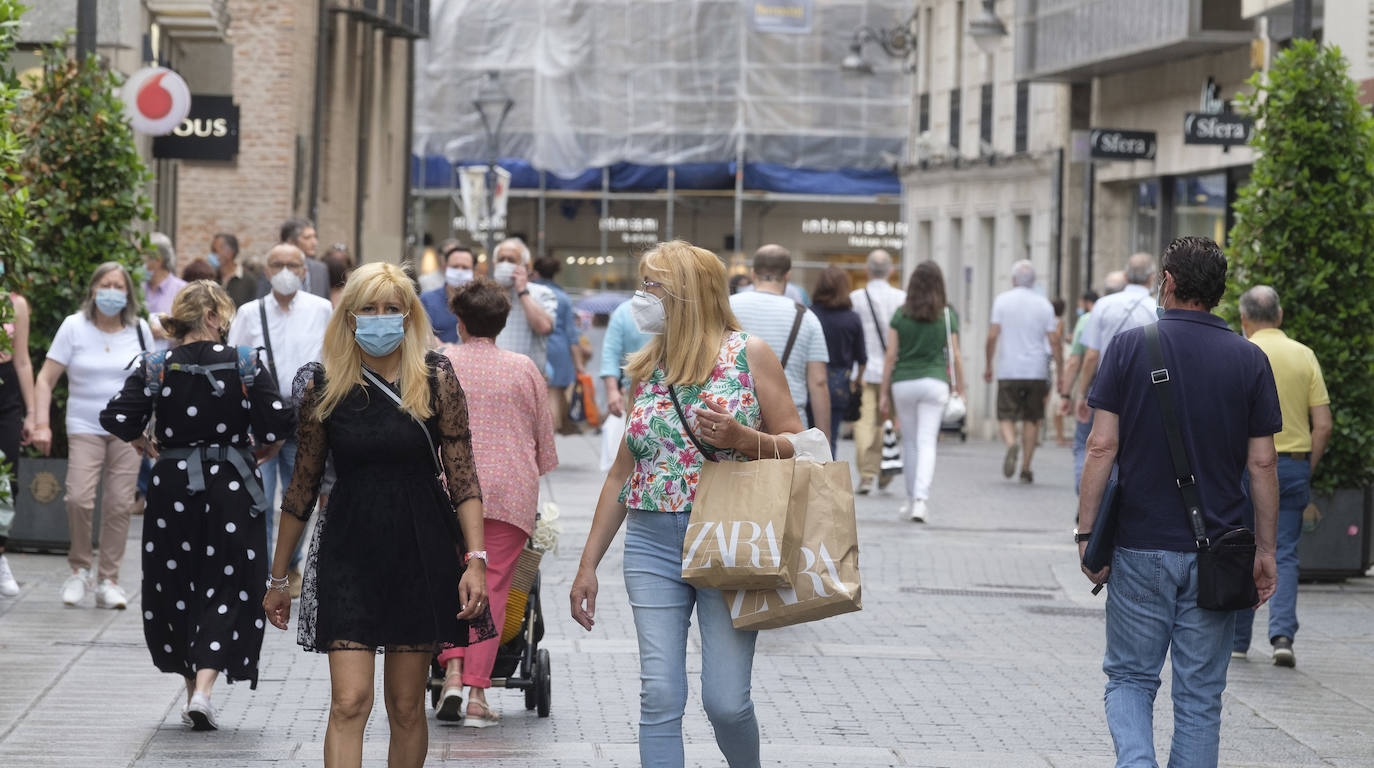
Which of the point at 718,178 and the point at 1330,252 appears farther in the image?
the point at 718,178

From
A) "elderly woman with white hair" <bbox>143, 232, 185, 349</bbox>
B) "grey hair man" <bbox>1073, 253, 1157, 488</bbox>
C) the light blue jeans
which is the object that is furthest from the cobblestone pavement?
"elderly woman with white hair" <bbox>143, 232, 185, 349</bbox>

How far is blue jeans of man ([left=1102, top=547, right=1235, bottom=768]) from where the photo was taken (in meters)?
6.41

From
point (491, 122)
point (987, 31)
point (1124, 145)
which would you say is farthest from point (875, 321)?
point (491, 122)

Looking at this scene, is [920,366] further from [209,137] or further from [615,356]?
[209,137]

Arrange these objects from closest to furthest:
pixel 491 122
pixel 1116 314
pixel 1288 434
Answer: pixel 1288 434 < pixel 1116 314 < pixel 491 122

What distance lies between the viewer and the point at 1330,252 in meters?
13.3

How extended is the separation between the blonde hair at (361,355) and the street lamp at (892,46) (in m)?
36.2

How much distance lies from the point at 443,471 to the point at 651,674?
888 mm

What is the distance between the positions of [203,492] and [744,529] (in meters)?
3.32

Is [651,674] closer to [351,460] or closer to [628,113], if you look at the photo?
[351,460]

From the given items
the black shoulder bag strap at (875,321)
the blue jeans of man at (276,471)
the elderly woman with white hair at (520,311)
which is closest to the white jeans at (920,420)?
the black shoulder bag strap at (875,321)

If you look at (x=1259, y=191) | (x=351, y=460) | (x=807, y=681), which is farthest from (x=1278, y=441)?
(x=351, y=460)

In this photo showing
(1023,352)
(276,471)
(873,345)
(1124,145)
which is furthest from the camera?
(1124,145)

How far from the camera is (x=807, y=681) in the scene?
9.72m
